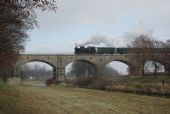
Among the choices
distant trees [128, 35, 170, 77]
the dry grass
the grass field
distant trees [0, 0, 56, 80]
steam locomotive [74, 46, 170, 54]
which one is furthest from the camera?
steam locomotive [74, 46, 170, 54]

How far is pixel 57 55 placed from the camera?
349 feet

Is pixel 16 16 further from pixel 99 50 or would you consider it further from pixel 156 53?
pixel 99 50

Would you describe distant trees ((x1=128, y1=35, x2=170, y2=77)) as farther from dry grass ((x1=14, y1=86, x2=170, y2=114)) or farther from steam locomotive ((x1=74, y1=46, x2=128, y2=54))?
dry grass ((x1=14, y1=86, x2=170, y2=114))

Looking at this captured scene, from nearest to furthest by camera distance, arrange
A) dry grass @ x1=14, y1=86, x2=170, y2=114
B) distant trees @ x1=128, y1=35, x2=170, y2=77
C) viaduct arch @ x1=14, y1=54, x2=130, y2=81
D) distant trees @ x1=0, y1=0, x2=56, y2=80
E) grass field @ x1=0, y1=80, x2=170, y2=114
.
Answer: distant trees @ x1=0, y1=0, x2=56, y2=80, grass field @ x1=0, y1=80, x2=170, y2=114, dry grass @ x1=14, y1=86, x2=170, y2=114, distant trees @ x1=128, y1=35, x2=170, y2=77, viaduct arch @ x1=14, y1=54, x2=130, y2=81

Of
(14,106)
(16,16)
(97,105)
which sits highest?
(16,16)

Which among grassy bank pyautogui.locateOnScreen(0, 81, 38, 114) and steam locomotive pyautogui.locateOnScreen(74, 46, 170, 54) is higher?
steam locomotive pyautogui.locateOnScreen(74, 46, 170, 54)

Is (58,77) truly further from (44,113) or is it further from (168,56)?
(44,113)

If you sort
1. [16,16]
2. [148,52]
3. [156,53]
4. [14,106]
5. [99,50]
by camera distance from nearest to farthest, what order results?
[14,106] < [16,16] < [156,53] < [148,52] < [99,50]

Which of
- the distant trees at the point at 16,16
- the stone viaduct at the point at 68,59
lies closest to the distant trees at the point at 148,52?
the stone viaduct at the point at 68,59

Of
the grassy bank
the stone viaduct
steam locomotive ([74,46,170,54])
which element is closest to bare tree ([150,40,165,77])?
steam locomotive ([74,46,170,54])

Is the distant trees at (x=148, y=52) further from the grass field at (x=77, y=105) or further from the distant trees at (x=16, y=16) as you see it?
the grass field at (x=77, y=105)

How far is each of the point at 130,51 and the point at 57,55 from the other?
1095 inches

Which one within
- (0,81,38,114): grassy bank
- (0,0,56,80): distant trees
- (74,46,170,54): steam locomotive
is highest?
(74,46,170,54): steam locomotive

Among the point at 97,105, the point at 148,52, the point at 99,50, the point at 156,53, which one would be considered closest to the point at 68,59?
the point at 99,50
